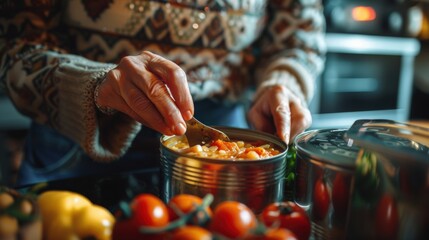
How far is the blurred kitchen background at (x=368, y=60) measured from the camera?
94.0 inches

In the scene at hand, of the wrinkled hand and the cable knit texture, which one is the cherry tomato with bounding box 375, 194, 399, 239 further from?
the cable knit texture

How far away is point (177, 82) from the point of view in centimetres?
69

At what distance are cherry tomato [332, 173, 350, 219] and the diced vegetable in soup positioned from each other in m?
0.15

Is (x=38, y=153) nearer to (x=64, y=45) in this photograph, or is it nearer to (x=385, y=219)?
(x=64, y=45)

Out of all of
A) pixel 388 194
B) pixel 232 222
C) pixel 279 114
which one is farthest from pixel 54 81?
pixel 388 194

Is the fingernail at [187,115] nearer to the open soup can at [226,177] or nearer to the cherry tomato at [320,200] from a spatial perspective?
the open soup can at [226,177]

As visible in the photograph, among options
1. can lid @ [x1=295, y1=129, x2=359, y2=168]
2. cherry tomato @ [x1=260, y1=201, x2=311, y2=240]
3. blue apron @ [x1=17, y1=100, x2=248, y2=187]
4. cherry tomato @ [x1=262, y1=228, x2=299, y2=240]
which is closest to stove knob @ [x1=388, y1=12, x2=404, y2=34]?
blue apron @ [x1=17, y1=100, x2=248, y2=187]

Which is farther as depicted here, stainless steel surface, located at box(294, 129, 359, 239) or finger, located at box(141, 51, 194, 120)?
finger, located at box(141, 51, 194, 120)

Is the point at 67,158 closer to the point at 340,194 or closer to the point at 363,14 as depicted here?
the point at 340,194

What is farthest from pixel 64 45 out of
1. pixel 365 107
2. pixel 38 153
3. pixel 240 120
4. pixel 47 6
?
pixel 365 107

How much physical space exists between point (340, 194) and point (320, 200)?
0.11 ft

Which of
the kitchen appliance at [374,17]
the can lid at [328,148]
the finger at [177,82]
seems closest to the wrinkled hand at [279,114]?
the can lid at [328,148]

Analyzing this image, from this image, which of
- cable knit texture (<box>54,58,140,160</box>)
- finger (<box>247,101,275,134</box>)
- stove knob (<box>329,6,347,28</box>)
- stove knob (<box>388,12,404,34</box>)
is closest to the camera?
cable knit texture (<box>54,58,140,160</box>)

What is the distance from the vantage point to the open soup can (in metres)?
0.58
